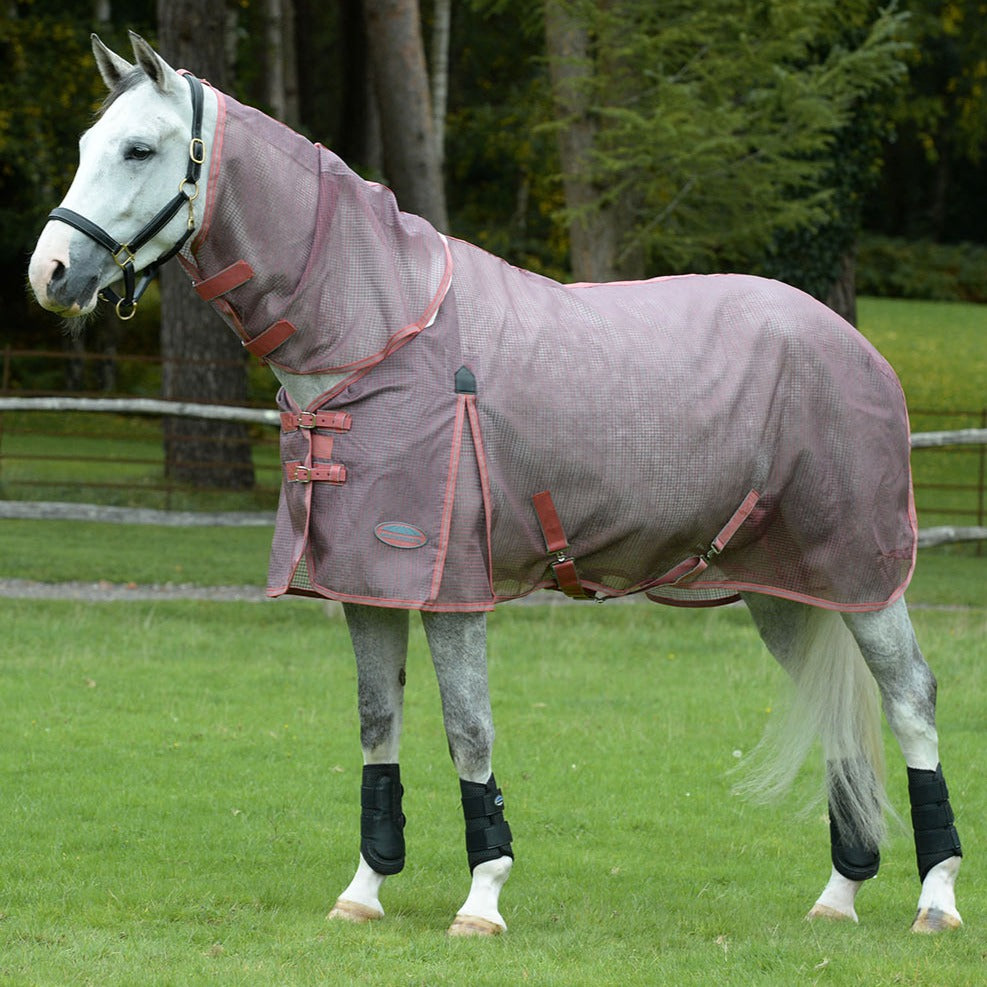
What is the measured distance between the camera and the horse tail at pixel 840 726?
455 cm

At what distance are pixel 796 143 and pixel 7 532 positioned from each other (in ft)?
26.7

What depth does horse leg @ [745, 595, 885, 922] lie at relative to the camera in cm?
455

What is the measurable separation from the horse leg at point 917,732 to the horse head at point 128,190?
2.25 metres

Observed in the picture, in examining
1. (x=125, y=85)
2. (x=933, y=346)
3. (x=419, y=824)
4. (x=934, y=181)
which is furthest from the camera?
(x=934, y=181)

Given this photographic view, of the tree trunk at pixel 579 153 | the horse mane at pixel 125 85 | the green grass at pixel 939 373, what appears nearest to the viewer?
the horse mane at pixel 125 85

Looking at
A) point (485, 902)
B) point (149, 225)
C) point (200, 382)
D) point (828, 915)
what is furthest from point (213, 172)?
point (200, 382)

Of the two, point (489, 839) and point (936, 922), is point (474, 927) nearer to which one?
point (489, 839)

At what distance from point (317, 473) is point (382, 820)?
1.07 m

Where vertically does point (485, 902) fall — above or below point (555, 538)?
below

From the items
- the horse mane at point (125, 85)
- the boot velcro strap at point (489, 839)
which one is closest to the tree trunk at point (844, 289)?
the boot velcro strap at point (489, 839)

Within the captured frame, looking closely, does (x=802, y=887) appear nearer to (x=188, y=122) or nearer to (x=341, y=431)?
(x=341, y=431)

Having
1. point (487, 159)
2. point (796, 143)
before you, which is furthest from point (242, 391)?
→ point (487, 159)

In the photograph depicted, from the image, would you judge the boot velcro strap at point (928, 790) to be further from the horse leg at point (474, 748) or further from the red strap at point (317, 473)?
the red strap at point (317, 473)

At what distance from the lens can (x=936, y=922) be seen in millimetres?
4309
